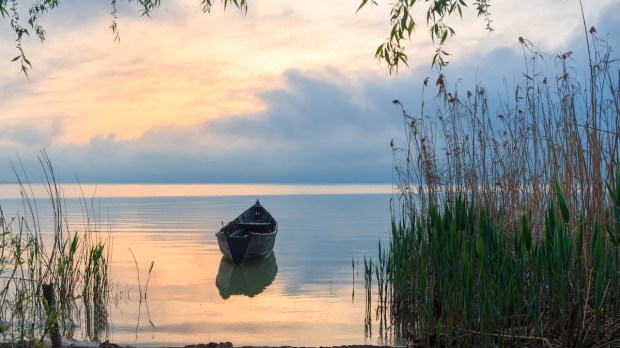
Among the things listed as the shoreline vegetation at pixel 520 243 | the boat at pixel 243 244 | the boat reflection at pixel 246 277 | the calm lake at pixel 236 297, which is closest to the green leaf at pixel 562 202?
the shoreline vegetation at pixel 520 243

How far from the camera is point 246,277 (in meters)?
14.1

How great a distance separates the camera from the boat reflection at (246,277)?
493 inches

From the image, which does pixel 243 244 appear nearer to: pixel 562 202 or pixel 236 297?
pixel 236 297

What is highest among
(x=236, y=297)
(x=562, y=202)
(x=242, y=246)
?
(x=562, y=202)

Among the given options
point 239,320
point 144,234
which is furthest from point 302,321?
point 144,234

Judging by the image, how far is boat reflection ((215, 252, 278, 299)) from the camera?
12531mm

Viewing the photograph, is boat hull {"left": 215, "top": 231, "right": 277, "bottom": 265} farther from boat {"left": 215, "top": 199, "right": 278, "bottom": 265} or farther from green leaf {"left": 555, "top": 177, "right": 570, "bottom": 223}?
green leaf {"left": 555, "top": 177, "right": 570, "bottom": 223}

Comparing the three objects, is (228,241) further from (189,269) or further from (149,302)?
(149,302)

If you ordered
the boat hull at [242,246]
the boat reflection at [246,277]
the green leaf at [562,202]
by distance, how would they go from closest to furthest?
the green leaf at [562,202] → the boat reflection at [246,277] → the boat hull at [242,246]

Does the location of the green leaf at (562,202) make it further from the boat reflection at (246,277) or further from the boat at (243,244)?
the boat at (243,244)

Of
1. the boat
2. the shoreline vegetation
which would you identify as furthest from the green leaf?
the boat

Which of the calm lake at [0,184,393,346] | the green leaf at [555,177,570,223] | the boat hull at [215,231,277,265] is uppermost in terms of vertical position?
the green leaf at [555,177,570,223]

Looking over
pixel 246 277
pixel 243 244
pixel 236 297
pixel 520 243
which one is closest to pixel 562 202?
pixel 520 243

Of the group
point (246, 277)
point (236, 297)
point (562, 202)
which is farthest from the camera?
point (246, 277)
